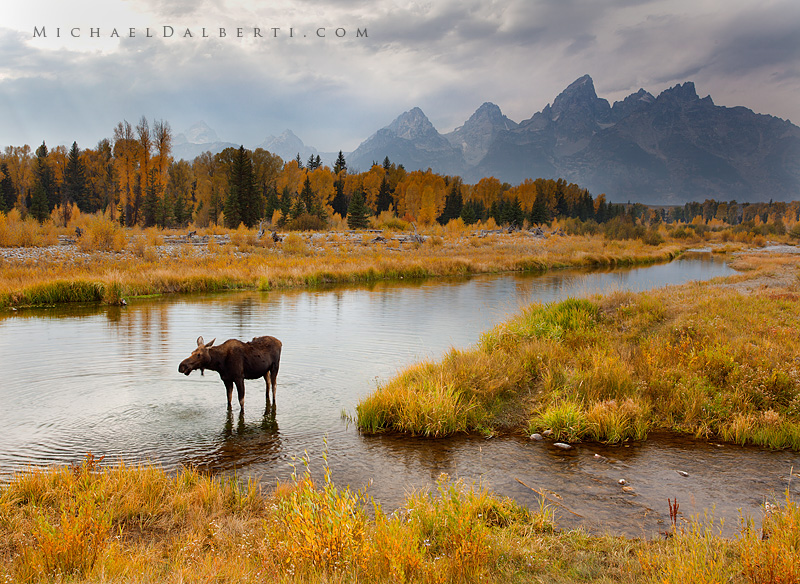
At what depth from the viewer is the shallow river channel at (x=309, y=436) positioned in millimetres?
6211

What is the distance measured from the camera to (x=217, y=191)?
82.2 meters

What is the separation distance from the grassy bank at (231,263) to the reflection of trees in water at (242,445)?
1695 centimetres

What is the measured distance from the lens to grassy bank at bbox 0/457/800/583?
3.73 meters

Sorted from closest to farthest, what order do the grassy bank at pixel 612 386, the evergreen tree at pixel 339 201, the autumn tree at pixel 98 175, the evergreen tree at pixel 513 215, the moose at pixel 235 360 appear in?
the grassy bank at pixel 612 386
the moose at pixel 235 360
the autumn tree at pixel 98 175
the evergreen tree at pixel 513 215
the evergreen tree at pixel 339 201

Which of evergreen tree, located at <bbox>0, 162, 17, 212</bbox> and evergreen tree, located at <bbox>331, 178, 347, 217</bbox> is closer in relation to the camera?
evergreen tree, located at <bbox>0, 162, 17, 212</bbox>

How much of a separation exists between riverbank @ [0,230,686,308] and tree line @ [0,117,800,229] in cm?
1760

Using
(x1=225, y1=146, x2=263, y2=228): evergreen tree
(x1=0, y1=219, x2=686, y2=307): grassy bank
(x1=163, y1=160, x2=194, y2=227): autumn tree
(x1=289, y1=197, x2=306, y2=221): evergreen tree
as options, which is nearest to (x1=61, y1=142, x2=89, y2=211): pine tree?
(x1=163, y1=160, x2=194, y2=227): autumn tree

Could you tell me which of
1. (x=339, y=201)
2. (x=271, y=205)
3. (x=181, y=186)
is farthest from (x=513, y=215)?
(x=181, y=186)

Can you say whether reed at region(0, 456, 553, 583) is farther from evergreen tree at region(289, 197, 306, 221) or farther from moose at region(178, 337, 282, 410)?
evergreen tree at region(289, 197, 306, 221)

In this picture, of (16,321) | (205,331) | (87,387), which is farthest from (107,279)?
(87,387)

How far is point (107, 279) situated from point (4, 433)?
1698cm

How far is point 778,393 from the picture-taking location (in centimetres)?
869

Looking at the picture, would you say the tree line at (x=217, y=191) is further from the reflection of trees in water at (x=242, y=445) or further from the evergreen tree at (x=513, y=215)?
the reflection of trees in water at (x=242, y=445)

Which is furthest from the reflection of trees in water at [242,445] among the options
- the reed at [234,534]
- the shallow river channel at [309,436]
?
the reed at [234,534]
